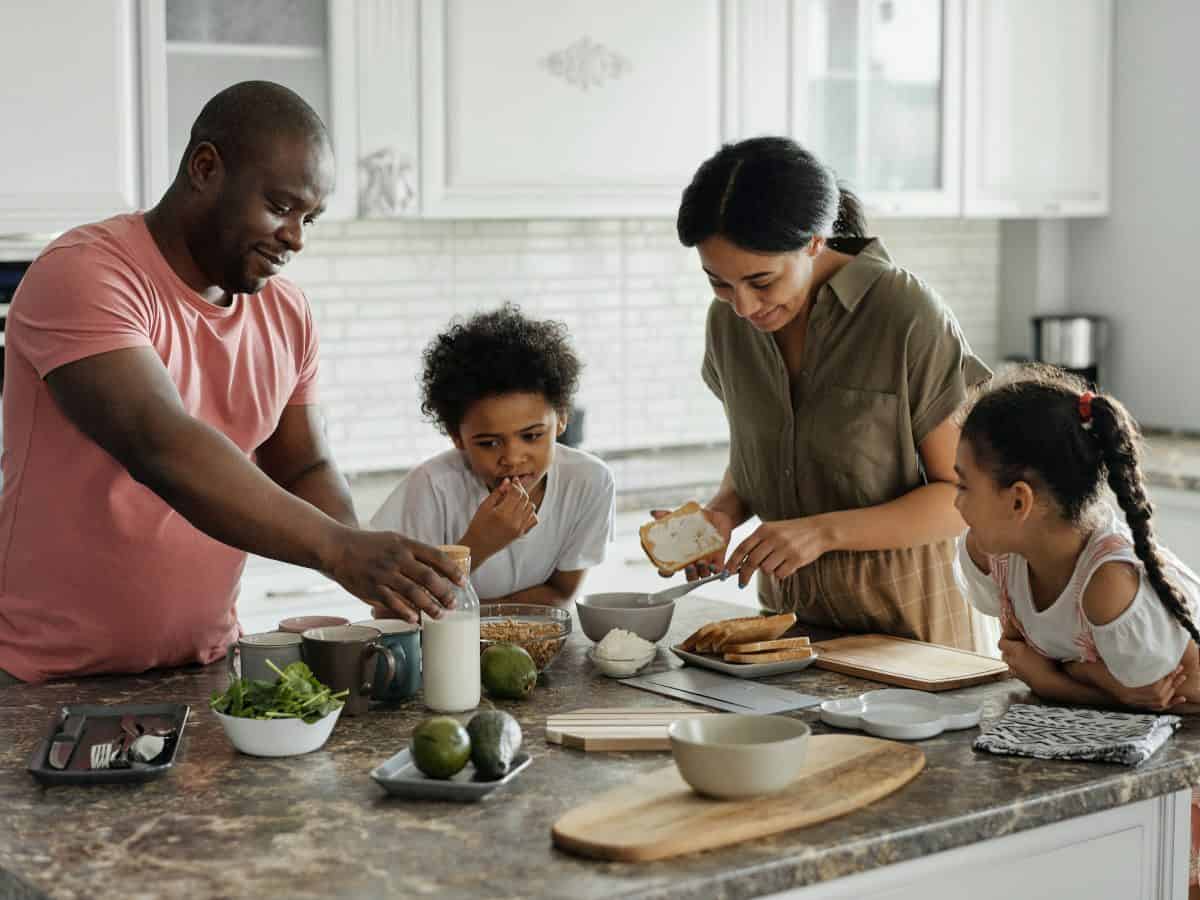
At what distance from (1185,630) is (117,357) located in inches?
54.1

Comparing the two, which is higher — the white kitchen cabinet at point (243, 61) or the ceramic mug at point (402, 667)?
the white kitchen cabinet at point (243, 61)

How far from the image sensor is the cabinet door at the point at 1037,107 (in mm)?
4766

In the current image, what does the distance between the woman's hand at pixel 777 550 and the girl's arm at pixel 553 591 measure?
0.41 metres

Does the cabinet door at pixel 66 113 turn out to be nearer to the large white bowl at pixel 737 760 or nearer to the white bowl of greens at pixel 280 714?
the white bowl of greens at pixel 280 714

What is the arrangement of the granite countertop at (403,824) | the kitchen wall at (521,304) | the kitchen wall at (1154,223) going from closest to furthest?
the granite countertop at (403,824), the kitchen wall at (521,304), the kitchen wall at (1154,223)

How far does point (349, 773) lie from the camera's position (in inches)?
70.1

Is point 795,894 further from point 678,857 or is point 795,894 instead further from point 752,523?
point 752,523

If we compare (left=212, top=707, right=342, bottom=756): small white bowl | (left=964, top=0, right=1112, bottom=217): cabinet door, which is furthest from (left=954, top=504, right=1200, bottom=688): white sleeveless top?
(left=964, top=0, right=1112, bottom=217): cabinet door

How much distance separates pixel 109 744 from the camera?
1.83 m

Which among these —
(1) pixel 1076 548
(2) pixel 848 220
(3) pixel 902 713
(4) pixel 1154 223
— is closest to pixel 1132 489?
(1) pixel 1076 548

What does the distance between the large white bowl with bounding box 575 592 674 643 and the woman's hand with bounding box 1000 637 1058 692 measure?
1.67 ft

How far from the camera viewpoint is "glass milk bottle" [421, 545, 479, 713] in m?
2.00

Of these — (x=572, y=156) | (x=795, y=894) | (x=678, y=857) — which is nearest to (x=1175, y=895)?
(x=795, y=894)

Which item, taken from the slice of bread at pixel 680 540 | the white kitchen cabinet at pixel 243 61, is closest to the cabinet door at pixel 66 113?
the white kitchen cabinet at pixel 243 61
